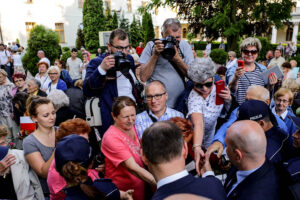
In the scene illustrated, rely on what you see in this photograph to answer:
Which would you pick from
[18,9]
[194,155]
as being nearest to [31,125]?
[194,155]

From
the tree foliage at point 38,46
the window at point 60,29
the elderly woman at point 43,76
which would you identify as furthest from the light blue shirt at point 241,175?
the window at point 60,29

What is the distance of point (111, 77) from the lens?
2543 mm

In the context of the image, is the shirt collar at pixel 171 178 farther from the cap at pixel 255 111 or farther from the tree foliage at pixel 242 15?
the tree foliage at pixel 242 15

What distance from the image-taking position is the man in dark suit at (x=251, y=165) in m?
1.48

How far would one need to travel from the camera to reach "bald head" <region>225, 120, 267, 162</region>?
5.00ft

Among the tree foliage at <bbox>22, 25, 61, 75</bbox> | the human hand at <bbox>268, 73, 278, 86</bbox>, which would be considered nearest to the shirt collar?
the human hand at <bbox>268, 73, 278, 86</bbox>

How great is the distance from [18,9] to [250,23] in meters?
18.1

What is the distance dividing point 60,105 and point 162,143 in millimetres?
2385

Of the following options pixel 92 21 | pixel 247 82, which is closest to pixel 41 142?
pixel 247 82

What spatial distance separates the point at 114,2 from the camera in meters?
27.2

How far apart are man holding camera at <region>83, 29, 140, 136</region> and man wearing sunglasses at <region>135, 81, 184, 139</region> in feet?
→ 1.11

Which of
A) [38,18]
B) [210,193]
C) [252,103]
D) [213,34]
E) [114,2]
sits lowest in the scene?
[210,193]

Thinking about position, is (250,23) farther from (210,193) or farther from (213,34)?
(210,193)

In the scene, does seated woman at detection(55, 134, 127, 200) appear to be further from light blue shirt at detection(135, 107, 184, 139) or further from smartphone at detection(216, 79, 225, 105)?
smartphone at detection(216, 79, 225, 105)
